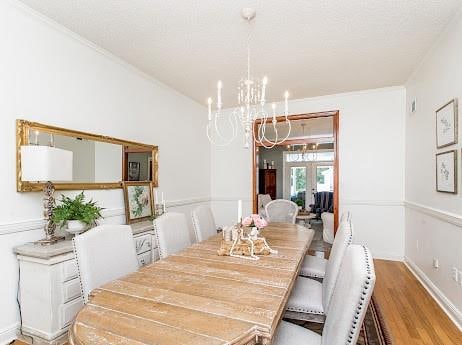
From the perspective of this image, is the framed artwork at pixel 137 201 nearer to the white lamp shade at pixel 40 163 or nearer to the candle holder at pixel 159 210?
the candle holder at pixel 159 210

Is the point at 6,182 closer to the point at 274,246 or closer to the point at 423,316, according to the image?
the point at 274,246

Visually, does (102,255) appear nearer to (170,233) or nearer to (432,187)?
(170,233)

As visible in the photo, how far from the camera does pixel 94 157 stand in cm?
275

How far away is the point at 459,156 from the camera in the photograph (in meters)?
2.23

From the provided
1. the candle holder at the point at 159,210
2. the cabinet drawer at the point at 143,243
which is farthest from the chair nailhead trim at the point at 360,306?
the candle holder at the point at 159,210

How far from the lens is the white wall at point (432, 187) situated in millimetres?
2301

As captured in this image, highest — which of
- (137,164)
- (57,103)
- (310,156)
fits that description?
(57,103)

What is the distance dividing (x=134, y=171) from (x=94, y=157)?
2.01 ft

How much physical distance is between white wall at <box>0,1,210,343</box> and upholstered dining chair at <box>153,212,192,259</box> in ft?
3.29

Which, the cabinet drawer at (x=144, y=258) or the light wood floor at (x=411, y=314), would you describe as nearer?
the light wood floor at (x=411, y=314)

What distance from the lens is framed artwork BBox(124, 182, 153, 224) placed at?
10.1ft

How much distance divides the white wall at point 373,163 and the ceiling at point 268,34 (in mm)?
600

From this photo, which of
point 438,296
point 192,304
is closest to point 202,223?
point 192,304

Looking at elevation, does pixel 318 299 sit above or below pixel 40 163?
below
